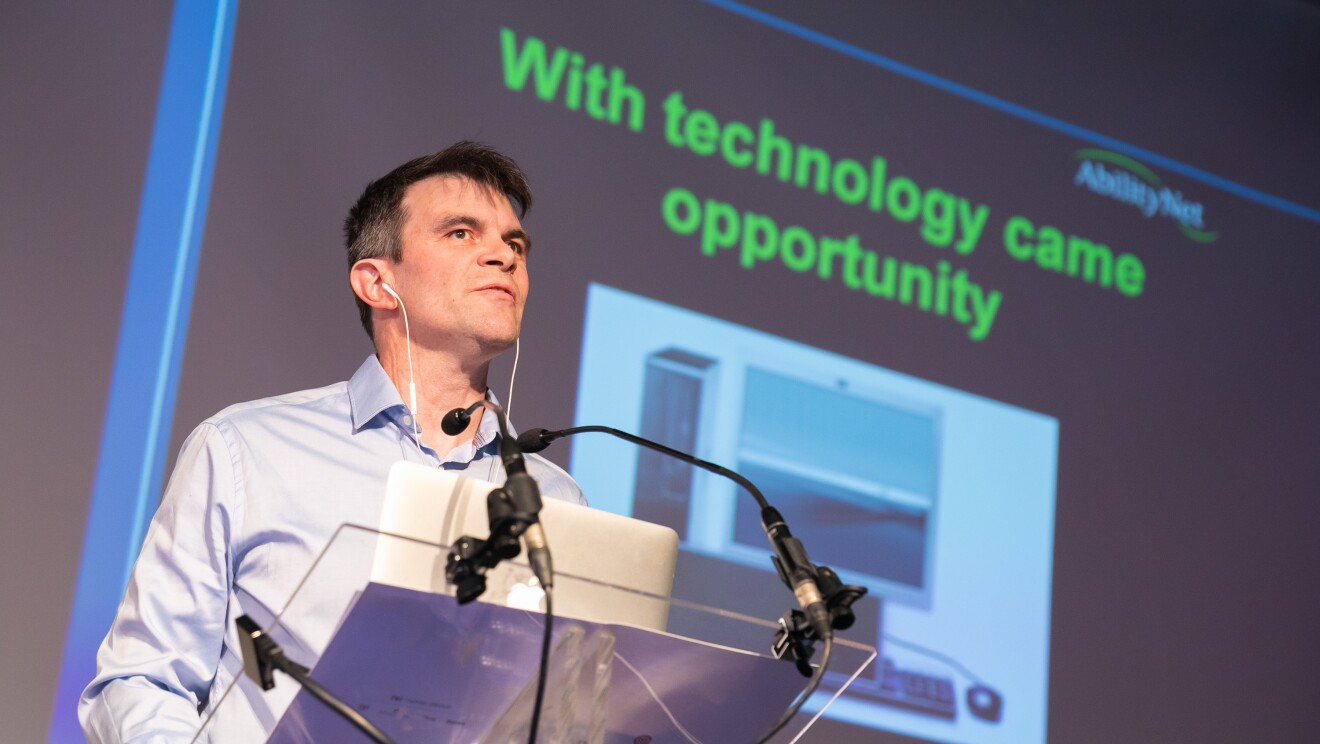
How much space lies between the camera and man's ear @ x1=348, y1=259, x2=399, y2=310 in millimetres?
2340

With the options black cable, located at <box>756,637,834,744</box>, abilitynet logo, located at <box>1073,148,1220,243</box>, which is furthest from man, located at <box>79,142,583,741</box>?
abilitynet logo, located at <box>1073,148,1220,243</box>

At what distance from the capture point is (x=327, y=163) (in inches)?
122

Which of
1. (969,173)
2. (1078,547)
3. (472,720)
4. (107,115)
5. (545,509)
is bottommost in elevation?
(472,720)

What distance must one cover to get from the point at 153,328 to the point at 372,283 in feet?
2.34

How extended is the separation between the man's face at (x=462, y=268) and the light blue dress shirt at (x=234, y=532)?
5.3 inches

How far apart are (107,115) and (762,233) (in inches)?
63.0

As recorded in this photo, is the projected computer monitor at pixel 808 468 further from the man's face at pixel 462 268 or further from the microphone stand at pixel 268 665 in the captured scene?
the microphone stand at pixel 268 665

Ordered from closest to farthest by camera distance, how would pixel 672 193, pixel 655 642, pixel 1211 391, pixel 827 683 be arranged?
pixel 655 642 < pixel 827 683 < pixel 672 193 < pixel 1211 391

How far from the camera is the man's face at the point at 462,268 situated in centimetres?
221

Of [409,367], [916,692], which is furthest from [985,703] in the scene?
[409,367]

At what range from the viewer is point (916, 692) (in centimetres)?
340

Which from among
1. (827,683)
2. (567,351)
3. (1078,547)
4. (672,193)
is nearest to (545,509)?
(827,683)

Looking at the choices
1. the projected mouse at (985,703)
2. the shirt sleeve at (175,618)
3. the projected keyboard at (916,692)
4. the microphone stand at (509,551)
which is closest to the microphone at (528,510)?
the microphone stand at (509,551)

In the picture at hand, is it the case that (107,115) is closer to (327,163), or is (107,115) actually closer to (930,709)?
(327,163)
